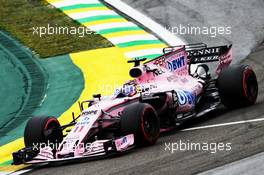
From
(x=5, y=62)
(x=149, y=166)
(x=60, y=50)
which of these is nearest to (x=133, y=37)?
(x=60, y=50)

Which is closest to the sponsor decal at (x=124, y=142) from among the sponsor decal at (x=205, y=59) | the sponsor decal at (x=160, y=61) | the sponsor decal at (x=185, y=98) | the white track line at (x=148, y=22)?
the sponsor decal at (x=185, y=98)

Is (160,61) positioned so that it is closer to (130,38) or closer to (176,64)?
(176,64)

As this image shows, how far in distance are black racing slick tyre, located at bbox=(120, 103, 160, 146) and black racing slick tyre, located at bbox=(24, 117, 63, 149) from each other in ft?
4.66

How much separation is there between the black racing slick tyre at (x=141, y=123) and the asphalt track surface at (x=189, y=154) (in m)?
0.15

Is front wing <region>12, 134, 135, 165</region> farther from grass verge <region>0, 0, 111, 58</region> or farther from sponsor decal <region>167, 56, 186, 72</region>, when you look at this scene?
grass verge <region>0, 0, 111, 58</region>

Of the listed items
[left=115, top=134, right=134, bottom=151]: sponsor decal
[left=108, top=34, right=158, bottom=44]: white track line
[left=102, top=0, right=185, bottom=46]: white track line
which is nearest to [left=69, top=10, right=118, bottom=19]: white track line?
[left=102, top=0, right=185, bottom=46]: white track line

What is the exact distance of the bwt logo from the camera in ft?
44.4

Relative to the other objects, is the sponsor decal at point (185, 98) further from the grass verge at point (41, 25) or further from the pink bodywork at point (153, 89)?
the grass verge at point (41, 25)

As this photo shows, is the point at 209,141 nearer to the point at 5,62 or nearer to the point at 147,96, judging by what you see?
the point at 147,96

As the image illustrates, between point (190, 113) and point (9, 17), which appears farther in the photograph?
point (9, 17)

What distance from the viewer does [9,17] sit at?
71.9 ft

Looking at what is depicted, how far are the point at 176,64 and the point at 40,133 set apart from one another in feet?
10.1

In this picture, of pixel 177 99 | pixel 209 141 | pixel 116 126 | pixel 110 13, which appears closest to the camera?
pixel 209 141

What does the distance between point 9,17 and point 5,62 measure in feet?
12.3
